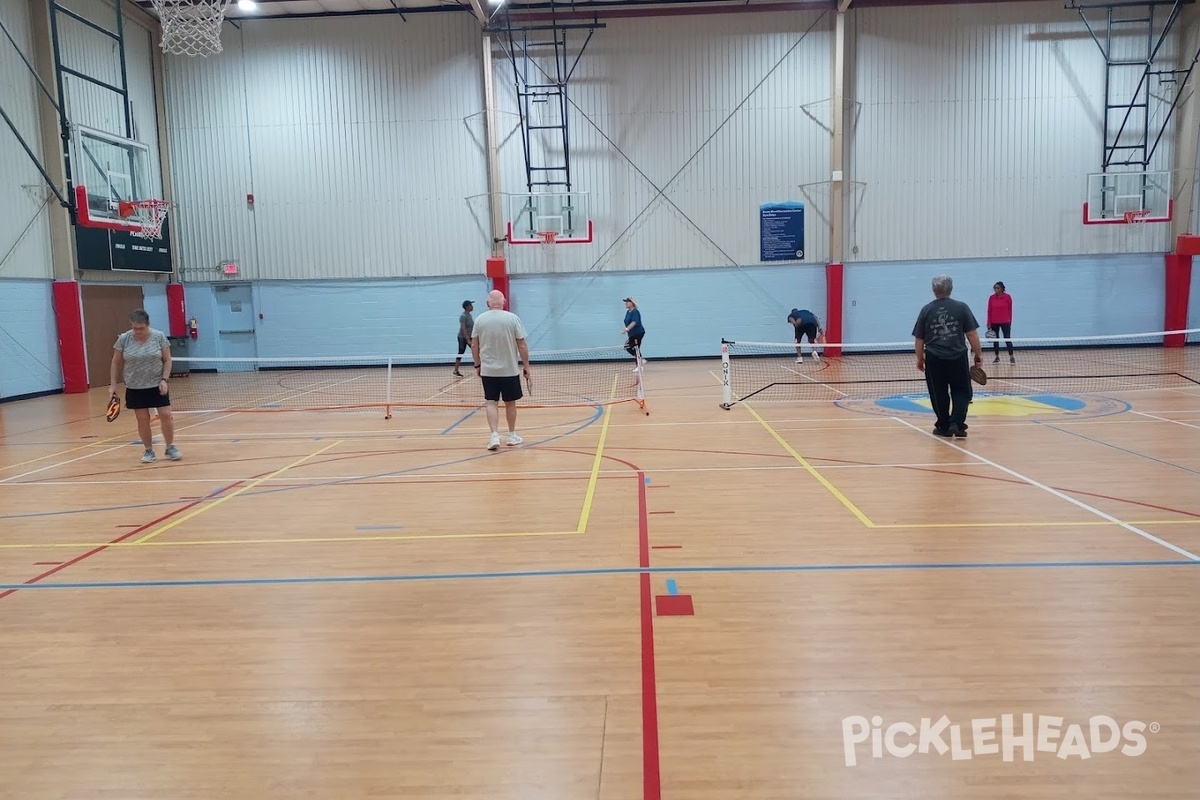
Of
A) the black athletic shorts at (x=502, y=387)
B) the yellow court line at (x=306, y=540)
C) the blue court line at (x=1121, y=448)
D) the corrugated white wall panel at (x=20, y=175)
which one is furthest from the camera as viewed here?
the corrugated white wall panel at (x=20, y=175)

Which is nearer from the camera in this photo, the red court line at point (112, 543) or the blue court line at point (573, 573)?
the blue court line at point (573, 573)

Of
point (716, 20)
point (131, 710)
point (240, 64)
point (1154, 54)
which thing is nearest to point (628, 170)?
point (716, 20)

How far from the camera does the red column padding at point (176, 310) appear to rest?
22031 millimetres

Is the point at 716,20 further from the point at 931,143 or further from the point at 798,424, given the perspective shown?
the point at 798,424

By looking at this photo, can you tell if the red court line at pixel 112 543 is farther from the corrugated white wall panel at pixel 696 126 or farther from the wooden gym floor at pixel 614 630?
the corrugated white wall panel at pixel 696 126

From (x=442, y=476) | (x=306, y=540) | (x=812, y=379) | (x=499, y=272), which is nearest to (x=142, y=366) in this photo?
(x=442, y=476)

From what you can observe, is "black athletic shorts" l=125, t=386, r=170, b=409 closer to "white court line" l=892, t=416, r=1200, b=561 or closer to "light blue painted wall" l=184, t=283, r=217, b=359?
"white court line" l=892, t=416, r=1200, b=561

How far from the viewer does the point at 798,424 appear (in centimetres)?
1041

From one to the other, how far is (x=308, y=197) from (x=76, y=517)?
17389 mm

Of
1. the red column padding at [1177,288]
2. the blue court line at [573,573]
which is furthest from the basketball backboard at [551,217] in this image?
the blue court line at [573,573]

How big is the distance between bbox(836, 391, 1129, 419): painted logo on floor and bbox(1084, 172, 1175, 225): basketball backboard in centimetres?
1196

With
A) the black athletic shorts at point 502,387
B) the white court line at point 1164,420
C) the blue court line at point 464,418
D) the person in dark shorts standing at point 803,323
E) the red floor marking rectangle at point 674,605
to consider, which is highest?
the person in dark shorts standing at point 803,323

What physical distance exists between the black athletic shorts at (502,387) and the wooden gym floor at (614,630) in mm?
1186

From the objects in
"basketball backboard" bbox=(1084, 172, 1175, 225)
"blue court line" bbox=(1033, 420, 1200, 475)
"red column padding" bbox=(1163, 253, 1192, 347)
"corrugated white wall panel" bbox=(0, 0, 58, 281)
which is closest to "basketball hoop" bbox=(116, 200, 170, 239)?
"corrugated white wall panel" bbox=(0, 0, 58, 281)
